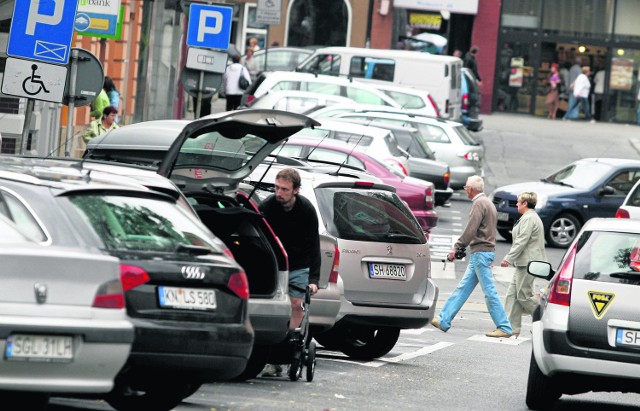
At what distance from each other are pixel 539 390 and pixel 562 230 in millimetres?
15486

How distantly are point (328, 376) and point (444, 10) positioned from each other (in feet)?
126

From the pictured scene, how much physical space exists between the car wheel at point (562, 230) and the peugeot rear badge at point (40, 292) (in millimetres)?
19494

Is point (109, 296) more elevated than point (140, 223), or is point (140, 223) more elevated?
point (140, 223)

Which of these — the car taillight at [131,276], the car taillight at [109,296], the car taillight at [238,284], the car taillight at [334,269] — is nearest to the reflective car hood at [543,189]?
the car taillight at [334,269]

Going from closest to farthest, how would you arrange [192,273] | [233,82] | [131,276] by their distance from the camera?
[131,276] → [192,273] → [233,82]

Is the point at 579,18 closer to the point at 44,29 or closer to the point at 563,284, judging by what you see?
the point at 44,29

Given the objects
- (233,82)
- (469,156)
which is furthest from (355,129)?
(233,82)

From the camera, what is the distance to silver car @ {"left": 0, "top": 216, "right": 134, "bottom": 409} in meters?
7.89

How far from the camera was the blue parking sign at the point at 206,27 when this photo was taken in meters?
22.8

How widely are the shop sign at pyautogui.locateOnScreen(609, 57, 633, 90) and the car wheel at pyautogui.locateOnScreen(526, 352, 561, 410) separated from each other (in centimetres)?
4068

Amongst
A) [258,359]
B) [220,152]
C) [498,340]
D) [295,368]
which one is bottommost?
[498,340]

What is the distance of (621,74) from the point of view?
51312mm

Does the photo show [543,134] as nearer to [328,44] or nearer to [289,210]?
[328,44]

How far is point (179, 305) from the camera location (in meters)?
8.80
